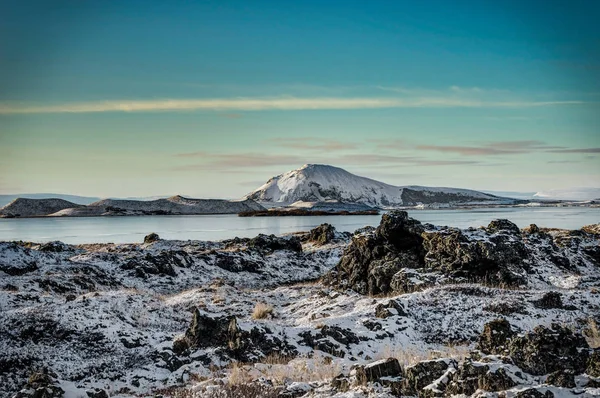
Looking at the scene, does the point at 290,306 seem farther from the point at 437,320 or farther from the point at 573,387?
the point at 573,387

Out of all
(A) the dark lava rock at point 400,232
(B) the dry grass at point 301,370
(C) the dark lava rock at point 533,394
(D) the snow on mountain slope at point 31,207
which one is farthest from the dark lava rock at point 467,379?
(D) the snow on mountain slope at point 31,207

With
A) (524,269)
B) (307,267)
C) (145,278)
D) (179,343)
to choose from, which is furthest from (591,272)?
(145,278)

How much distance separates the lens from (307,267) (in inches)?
1425

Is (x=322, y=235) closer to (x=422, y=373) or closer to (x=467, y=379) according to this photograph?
(x=422, y=373)

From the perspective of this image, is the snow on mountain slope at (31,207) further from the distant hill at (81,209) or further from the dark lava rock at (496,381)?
the dark lava rock at (496,381)

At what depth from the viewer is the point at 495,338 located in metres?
9.95

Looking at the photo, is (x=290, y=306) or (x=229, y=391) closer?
(x=229, y=391)

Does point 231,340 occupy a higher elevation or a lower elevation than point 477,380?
lower

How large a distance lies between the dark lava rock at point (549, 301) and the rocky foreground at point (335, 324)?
0.04m

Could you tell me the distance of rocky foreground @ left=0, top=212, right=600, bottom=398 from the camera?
28.5 feet

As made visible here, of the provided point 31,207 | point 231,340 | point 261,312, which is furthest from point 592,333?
point 31,207

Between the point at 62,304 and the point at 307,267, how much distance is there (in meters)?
21.8

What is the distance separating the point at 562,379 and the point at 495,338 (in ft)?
8.34

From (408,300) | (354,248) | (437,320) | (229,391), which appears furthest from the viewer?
(354,248)
